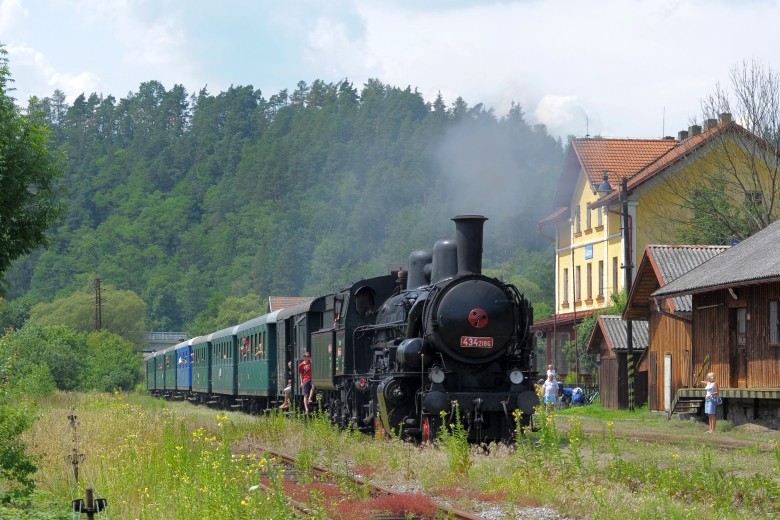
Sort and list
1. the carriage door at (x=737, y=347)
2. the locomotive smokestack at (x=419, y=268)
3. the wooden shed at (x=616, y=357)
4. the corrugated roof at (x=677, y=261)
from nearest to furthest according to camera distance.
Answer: the locomotive smokestack at (x=419, y=268)
the carriage door at (x=737, y=347)
the corrugated roof at (x=677, y=261)
the wooden shed at (x=616, y=357)

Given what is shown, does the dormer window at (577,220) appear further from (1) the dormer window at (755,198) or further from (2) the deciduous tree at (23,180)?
(2) the deciduous tree at (23,180)

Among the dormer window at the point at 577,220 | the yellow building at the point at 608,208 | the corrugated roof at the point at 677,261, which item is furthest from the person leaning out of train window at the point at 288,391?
the dormer window at the point at 577,220

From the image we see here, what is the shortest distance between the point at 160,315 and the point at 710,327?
4558 inches

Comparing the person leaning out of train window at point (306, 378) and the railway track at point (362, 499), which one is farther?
the person leaning out of train window at point (306, 378)

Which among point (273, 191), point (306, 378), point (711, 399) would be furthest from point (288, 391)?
point (273, 191)

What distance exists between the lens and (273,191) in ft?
421

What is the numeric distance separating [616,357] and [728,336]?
29.9 ft

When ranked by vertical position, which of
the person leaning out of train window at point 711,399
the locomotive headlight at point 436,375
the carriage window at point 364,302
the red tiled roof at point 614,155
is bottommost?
the person leaning out of train window at point 711,399

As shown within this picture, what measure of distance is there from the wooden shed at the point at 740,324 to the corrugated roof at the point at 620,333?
755cm

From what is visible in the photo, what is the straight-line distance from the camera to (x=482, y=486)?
12.9 meters

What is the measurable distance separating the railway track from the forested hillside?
4214 cm

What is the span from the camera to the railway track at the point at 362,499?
11.1m

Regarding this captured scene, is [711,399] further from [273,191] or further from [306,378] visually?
[273,191]

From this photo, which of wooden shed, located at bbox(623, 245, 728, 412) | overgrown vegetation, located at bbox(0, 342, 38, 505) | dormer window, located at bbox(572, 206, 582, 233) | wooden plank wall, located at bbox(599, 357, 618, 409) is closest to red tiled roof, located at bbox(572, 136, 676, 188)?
dormer window, located at bbox(572, 206, 582, 233)
